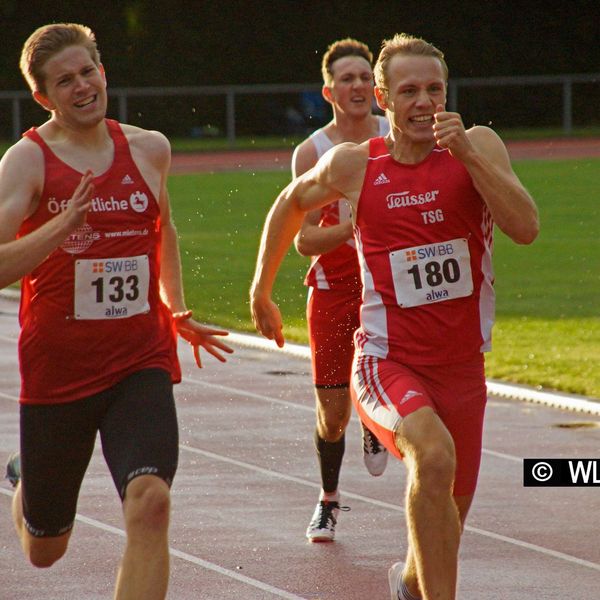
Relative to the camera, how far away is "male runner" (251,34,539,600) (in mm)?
5418

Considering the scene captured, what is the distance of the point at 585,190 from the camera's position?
2928 cm

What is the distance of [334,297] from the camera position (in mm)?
7441

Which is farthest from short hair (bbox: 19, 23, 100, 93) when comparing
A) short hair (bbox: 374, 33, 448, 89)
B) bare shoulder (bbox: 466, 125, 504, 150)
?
bare shoulder (bbox: 466, 125, 504, 150)

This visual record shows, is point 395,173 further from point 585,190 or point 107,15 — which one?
point 107,15

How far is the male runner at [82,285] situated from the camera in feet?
17.4

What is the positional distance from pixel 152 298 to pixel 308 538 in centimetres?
201

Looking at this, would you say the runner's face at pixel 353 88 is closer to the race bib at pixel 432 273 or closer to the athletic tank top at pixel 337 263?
the athletic tank top at pixel 337 263

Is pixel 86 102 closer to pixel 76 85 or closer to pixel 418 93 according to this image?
pixel 76 85

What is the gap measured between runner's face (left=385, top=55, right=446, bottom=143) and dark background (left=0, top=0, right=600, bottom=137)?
3535 centimetres

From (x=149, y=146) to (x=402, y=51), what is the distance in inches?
36.9

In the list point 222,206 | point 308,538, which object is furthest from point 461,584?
point 222,206

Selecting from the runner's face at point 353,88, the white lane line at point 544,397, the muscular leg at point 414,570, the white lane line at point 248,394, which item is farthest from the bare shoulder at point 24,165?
the white lane line at point 544,397


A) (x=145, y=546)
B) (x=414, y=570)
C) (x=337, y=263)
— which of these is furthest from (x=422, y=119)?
(x=337, y=263)

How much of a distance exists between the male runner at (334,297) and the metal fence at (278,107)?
1232 inches
